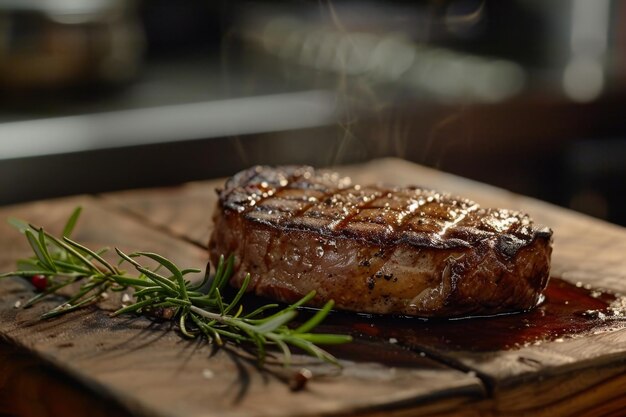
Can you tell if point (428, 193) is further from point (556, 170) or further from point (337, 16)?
point (337, 16)

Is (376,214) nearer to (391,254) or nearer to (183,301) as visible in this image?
(391,254)

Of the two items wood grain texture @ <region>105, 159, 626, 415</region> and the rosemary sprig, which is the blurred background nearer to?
wood grain texture @ <region>105, 159, 626, 415</region>

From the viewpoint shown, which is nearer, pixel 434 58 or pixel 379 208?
pixel 379 208

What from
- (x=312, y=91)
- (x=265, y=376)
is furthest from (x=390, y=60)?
(x=265, y=376)

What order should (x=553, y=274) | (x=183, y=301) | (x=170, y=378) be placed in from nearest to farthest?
(x=170, y=378) → (x=183, y=301) → (x=553, y=274)

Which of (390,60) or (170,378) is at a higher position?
(170,378)

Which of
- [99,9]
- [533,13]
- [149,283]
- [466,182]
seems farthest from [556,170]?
[149,283]

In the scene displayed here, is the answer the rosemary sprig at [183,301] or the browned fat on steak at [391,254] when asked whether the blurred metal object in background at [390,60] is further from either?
the rosemary sprig at [183,301]
